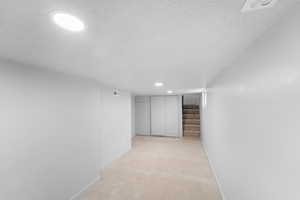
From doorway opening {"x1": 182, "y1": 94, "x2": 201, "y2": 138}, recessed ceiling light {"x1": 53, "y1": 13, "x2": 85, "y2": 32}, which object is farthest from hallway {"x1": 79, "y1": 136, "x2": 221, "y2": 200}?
recessed ceiling light {"x1": 53, "y1": 13, "x2": 85, "y2": 32}

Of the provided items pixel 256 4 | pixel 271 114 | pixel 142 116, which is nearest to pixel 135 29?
pixel 256 4

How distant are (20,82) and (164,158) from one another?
3.47 metres

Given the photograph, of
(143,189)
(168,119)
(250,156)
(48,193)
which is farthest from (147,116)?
(250,156)

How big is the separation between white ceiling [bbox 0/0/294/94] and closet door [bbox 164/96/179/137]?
479 centimetres

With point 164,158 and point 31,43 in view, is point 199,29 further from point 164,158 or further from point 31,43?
point 164,158

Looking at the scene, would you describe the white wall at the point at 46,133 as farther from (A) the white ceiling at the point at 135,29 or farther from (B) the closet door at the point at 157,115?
(B) the closet door at the point at 157,115

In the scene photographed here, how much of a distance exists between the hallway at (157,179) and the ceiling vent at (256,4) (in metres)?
2.50

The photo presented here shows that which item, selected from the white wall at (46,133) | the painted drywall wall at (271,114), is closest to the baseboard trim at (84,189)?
the white wall at (46,133)

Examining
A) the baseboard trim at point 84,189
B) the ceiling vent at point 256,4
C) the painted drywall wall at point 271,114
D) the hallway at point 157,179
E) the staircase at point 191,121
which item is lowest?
the hallway at point 157,179

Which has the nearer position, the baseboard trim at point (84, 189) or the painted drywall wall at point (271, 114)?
the painted drywall wall at point (271, 114)

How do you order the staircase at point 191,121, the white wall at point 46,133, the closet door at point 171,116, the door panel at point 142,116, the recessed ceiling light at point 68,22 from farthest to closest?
the door panel at point 142,116 < the staircase at point 191,121 < the closet door at point 171,116 < the white wall at point 46,133 < the recessed ceiling light at point 68,22

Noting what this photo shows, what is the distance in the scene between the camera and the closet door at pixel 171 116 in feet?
19.8

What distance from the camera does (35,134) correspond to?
1568mm

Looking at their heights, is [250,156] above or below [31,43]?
below
